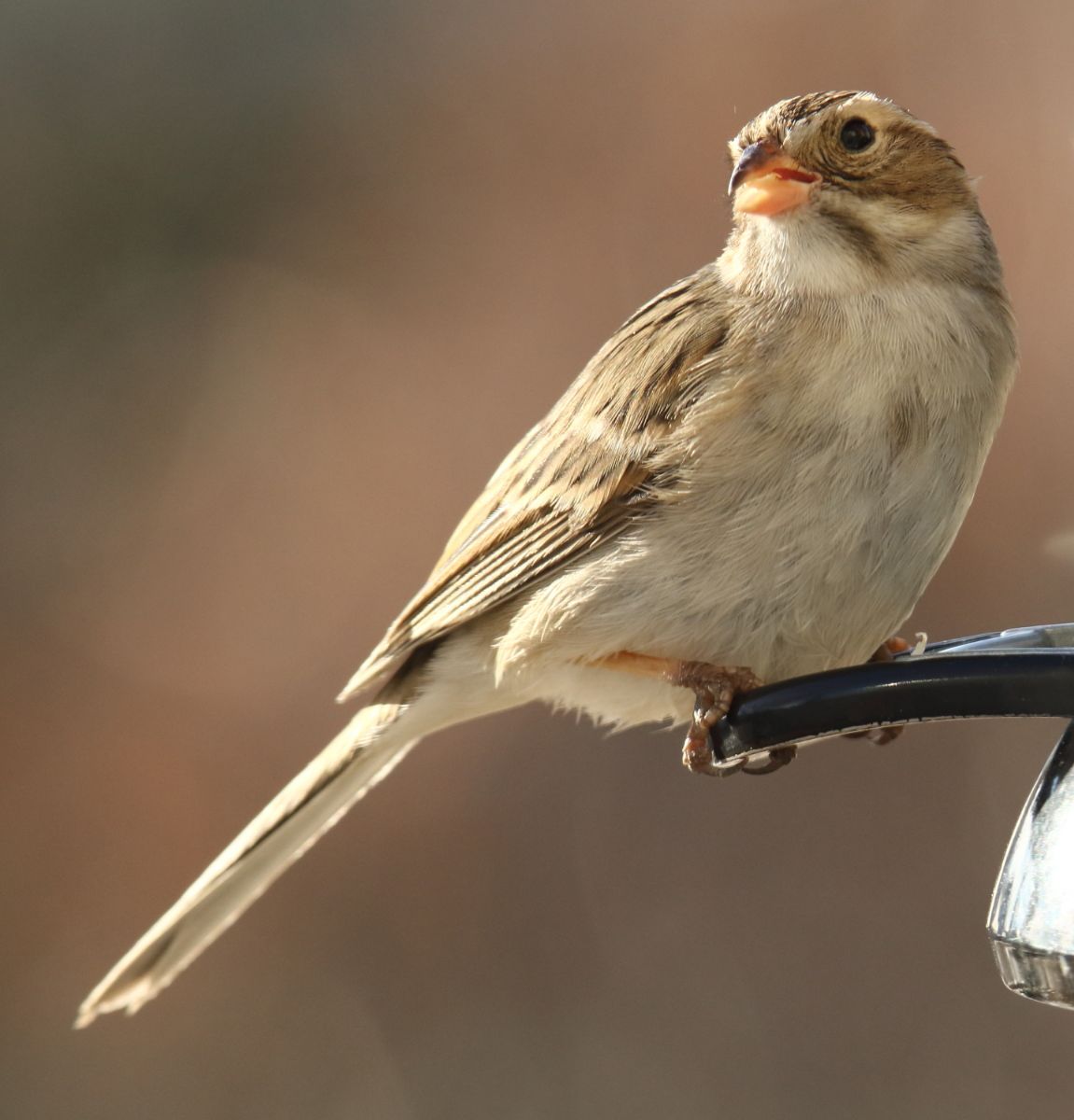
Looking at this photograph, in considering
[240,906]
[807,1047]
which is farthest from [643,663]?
[807,1047]

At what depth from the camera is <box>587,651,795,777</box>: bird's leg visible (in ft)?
9.02

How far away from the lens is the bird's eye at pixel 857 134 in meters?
2.88

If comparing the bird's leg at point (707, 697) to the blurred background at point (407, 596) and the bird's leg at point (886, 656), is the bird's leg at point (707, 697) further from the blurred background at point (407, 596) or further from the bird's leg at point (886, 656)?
the blurred background at point (407, 596)

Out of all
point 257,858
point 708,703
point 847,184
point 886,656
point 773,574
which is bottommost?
point 257,858

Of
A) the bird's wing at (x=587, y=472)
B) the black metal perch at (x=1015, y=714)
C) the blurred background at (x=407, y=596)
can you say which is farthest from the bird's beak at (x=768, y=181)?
the blurred background at (x=407, y=596)

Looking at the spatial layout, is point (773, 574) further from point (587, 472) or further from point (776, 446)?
point (587, 472)

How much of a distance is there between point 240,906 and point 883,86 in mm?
2488

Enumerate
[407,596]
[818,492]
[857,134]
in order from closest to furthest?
[818,492] < [857,134] < [407,596]

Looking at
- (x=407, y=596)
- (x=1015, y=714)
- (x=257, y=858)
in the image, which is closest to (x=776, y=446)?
(x=1015, y=714)

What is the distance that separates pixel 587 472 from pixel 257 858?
1.03m

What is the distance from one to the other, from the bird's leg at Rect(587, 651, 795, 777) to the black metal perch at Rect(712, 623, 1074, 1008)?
452 mm

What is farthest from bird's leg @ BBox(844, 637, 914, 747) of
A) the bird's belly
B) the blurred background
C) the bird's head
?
the blurred background

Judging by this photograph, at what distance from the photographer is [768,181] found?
2.80 m

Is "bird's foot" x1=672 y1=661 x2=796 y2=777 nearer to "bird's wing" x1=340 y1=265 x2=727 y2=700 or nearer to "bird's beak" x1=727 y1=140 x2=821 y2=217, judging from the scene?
"bird's wing" x1=340 y1=265 x2=727 y2=700
